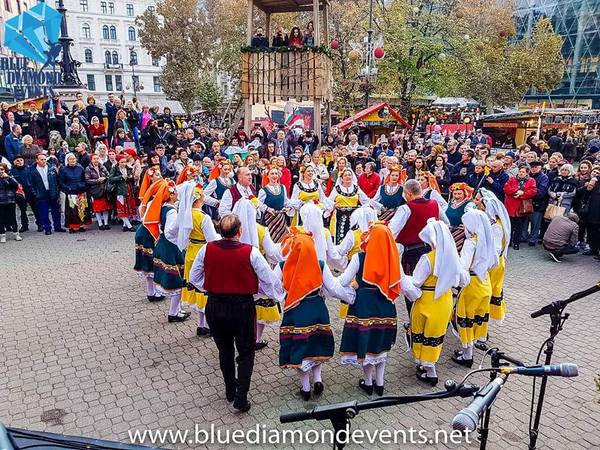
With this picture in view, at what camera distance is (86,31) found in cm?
6556

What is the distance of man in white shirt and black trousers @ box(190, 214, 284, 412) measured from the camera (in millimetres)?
4379

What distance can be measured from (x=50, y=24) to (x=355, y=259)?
18697mm

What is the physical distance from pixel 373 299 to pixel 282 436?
1560 mm

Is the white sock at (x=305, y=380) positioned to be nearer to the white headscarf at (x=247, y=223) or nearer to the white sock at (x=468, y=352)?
the white headscarf at (x=247, y=223)

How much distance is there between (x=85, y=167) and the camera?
11.8 meters

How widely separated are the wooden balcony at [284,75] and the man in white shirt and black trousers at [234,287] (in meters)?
12.4

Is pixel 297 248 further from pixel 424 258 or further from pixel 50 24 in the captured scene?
pixel 50 24

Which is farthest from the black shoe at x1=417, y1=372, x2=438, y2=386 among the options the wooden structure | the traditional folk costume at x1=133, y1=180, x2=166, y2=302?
the wooden structure

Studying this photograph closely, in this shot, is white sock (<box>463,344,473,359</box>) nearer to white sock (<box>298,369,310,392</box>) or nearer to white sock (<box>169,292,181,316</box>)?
white sock (<box>298,369,310,392</box>)

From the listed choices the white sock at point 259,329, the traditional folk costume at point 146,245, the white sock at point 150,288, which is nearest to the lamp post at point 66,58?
the traditional folk costume at point 146,245

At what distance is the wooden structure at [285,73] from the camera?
15.8 meters

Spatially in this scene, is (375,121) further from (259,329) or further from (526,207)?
(259,329)

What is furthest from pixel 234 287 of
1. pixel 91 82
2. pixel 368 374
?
pixel 91 82

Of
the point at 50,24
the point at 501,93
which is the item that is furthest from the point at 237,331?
A: the point at 501,93
